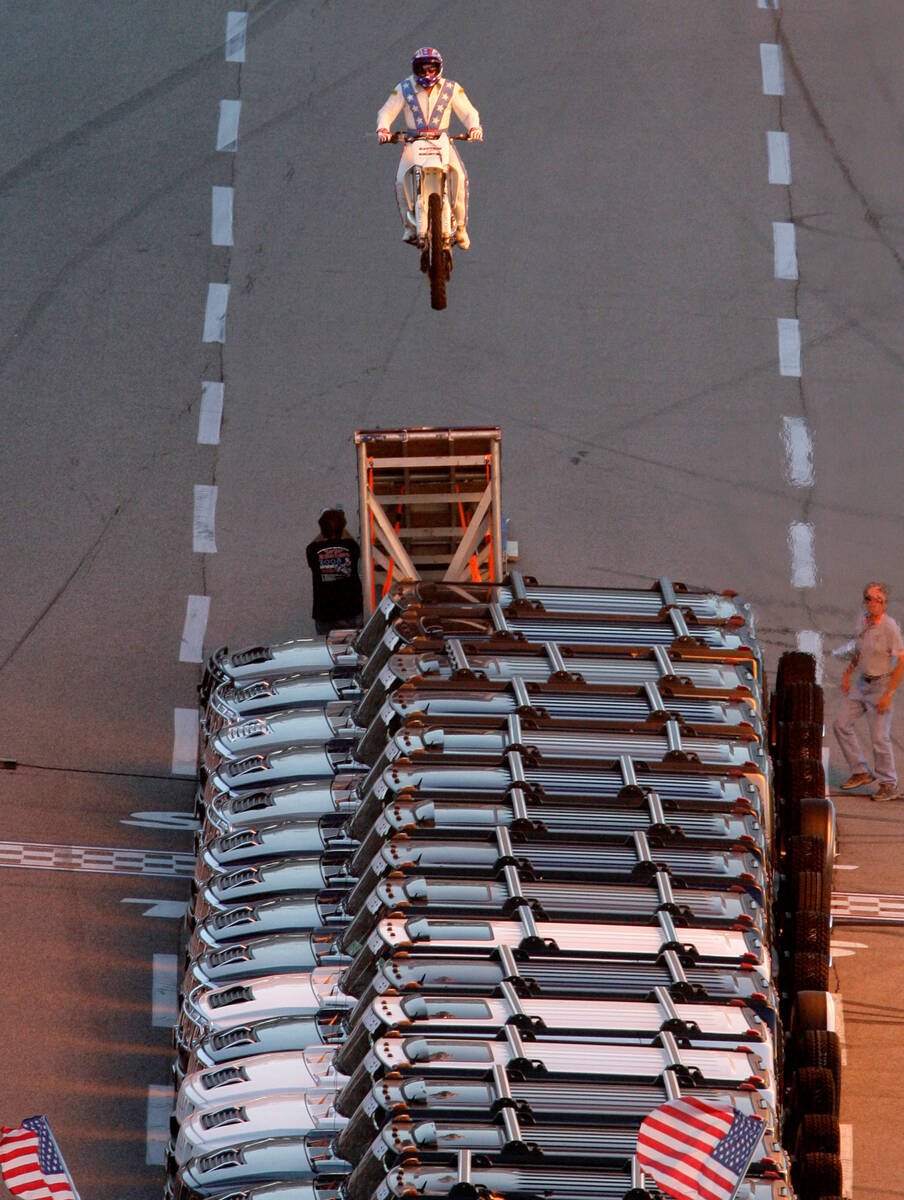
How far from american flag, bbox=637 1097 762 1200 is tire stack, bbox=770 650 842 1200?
287 centimetres

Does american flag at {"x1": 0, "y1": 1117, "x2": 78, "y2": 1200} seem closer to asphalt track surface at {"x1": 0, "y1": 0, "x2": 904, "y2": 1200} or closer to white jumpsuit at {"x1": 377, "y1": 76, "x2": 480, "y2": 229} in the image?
asphalt track surface at {"x1": 0, "y1": 0, "x2": 904, "y2": 1200}

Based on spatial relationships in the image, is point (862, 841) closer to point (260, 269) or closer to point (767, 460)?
point (767, 460)

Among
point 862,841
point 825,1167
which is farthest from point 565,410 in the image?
point 825,1167

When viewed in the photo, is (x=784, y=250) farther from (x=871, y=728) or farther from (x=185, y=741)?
(x=185, y=741)

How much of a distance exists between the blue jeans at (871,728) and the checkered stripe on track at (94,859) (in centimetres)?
655

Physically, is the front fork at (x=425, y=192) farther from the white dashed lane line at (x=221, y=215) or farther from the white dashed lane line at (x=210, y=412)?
the white dashed lane line at (x=221, y=215)

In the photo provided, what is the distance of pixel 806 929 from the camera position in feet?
71.7

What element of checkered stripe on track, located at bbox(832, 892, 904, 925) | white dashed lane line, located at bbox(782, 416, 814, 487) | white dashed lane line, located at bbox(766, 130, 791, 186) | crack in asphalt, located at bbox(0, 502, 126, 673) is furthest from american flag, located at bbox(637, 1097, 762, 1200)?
white dashed lane line, located at bbox(766, 130, 791, 186)

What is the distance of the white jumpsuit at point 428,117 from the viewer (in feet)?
83.0

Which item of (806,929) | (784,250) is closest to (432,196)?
(784,250)

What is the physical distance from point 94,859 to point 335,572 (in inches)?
150

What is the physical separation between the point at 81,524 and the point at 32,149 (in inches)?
278

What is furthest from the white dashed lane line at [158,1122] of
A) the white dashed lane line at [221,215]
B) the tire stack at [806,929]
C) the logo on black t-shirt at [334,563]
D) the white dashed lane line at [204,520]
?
the white dashed lane line at [221,215]

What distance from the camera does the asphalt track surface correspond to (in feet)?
82.4
